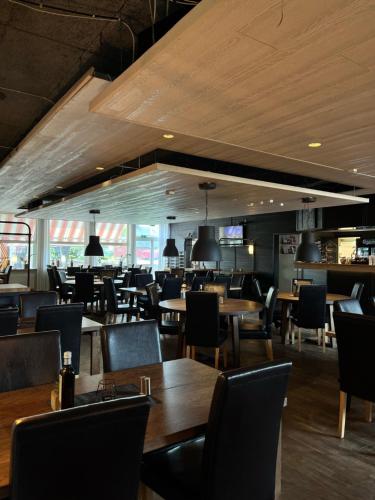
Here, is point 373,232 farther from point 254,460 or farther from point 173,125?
point 254,460

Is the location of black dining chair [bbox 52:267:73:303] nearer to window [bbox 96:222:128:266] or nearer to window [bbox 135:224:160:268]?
window [bbox 96:222:128:266]

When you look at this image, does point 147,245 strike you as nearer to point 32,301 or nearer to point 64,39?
point 32,301

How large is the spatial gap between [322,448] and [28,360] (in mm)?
2200

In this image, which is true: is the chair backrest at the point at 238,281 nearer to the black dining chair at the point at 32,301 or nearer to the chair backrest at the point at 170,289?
the chair backrest at the point at 170,289

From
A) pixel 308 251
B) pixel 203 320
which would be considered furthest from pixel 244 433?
pixel 308 251

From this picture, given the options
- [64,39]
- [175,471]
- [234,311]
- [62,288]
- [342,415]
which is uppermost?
[64,39]

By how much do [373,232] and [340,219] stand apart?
0.87 metres

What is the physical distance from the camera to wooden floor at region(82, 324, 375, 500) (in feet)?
7.66

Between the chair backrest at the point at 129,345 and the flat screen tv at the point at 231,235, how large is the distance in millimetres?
9466

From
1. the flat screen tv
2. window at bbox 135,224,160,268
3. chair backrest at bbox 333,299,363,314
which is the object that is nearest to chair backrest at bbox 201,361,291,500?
chair backrest at bbox 333,299,363,314

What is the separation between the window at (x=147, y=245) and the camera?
49.2ft

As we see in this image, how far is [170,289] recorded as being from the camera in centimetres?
695

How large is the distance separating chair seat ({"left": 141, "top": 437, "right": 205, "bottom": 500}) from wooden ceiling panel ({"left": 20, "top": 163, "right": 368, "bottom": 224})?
3443 millimetres

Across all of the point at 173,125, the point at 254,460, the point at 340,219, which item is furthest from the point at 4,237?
the point at 254,460
